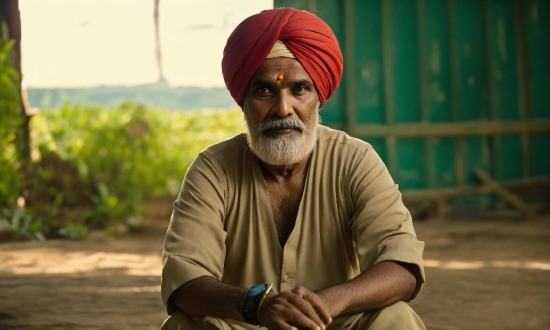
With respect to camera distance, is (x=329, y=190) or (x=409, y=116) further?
(x=409, y=116)

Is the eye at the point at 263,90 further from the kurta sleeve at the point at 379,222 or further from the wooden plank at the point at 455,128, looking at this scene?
the wooden plank at the point at 455,128


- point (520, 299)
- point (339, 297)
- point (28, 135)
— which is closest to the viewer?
point (339, 297)

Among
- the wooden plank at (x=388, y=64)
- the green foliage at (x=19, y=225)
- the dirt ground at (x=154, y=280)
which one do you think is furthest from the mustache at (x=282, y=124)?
the wooden plank at (x=388, y=64)

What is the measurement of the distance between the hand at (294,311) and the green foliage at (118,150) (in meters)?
5.57

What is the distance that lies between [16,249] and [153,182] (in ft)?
6.86

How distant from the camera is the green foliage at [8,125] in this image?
7.07 meters

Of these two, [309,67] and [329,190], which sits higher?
[309,67]

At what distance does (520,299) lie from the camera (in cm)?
→ 462

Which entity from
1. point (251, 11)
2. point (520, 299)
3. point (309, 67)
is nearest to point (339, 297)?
point (309, 67)

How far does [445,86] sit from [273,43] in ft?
19.1

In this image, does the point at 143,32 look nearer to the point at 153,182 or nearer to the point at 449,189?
the point at 153,182

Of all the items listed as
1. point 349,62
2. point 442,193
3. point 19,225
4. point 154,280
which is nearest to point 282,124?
point 154,280

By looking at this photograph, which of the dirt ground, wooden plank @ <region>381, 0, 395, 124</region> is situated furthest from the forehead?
wooden plank @ <region>381, 0, 395, 124</region>

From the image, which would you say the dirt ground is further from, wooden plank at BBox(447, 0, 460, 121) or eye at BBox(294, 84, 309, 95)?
eye at BBox(294, 84, 309, 95)
